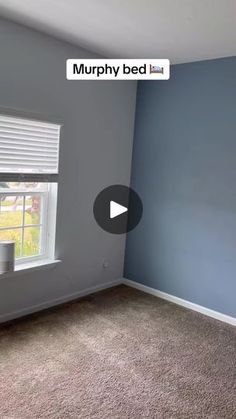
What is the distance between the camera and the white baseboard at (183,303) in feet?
10.6

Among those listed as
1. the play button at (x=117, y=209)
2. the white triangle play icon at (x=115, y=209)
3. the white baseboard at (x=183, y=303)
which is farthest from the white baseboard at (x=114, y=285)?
the white triangle play icon at (x=115, y=209)

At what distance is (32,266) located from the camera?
9.95 ft

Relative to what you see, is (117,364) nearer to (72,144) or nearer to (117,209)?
(117,209)

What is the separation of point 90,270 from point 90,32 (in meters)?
2.32

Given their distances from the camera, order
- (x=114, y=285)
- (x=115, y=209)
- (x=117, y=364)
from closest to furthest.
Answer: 1. (x=117, y=364)
2. (x=115, y=209)
3. (x=114, y=285)

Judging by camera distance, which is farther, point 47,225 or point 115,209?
point 115,209

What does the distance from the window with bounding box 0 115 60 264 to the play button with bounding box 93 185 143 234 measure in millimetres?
617

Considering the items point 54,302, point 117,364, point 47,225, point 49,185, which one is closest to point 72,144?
point 49,185


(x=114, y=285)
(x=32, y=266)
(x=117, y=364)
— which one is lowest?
(x=117, y=364)

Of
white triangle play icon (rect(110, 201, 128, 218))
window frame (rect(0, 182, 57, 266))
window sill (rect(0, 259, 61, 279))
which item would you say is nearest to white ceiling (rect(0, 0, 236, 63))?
window frame (rect(0, 182, 57, 266))

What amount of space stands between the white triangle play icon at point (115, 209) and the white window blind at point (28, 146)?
0.90m

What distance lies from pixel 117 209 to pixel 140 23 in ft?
6.40

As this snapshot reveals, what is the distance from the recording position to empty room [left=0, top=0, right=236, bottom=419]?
2242 mm

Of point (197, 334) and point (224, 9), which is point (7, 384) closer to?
point (197, 334)
